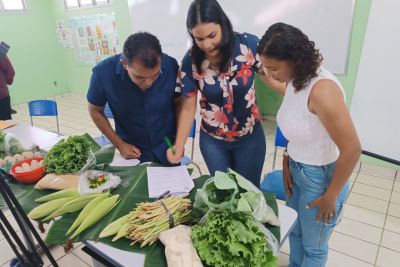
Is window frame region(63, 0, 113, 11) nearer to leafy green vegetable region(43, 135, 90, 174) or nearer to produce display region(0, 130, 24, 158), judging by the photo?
produce display region(0, 130, 24, 158)

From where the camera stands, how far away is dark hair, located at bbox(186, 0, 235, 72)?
127 centimetres

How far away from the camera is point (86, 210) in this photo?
44.3 inches

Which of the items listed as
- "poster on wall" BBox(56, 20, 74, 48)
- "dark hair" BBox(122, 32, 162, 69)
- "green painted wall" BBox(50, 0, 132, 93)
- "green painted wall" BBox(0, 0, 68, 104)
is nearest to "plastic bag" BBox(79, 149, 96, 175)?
"dark hair" BBox(122, 32, 162, 69)

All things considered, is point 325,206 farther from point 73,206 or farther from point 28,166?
point 28,166

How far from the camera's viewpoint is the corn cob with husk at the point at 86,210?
108cm

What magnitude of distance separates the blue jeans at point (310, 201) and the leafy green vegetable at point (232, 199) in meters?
0.26

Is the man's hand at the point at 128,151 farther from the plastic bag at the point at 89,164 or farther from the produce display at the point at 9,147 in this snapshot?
the produce display at the point at 9,147

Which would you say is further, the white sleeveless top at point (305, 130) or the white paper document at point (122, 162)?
the white paper document at point (122, 162)

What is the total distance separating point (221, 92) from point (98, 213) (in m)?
0.83

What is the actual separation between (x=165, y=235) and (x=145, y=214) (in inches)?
5.2

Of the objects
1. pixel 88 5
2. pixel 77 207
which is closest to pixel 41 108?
pixel 77 207

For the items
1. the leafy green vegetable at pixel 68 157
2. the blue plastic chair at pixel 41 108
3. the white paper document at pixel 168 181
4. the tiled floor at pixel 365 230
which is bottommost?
the tiled floor at pixel 365 230

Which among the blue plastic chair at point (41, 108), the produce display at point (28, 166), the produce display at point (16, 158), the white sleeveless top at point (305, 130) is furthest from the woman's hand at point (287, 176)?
the blue plastic chair at point (41, 108)

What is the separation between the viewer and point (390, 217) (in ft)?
7.71
